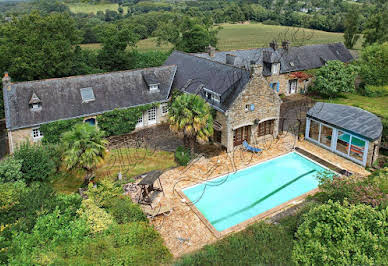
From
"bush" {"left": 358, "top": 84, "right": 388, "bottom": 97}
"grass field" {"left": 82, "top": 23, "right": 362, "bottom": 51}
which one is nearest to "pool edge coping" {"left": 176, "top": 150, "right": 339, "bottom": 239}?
"grass field" {"left": 82, "top": 23, "right": 362, "bottom": 51}

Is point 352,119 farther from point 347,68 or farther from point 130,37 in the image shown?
point 130,37

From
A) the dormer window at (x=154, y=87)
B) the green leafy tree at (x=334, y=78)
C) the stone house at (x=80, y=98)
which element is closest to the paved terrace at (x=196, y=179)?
the stone house at (x=80, y=98)

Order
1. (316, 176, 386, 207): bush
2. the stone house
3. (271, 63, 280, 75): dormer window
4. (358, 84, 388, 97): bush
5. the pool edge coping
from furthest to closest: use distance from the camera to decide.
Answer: (358, 84, 388, 97): bush, (271, 63, 280, 75): dormer window, the stone house, the pool edge coping, (316, 176, 386, 207): bush

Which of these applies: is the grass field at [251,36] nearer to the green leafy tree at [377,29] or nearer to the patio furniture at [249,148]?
the green leafy tree at [377,29]

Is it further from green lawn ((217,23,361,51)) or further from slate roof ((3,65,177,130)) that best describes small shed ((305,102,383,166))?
slate roof ((3,65,177,130))

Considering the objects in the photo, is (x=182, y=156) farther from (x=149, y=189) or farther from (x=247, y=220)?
(x=247, y=220)

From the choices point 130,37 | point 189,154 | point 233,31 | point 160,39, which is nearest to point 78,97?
point 189,154
